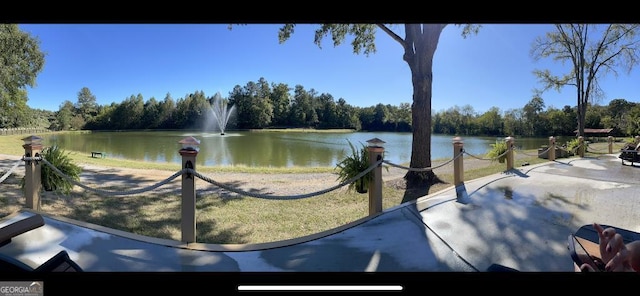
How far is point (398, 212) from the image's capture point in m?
3.59

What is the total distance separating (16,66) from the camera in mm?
10305

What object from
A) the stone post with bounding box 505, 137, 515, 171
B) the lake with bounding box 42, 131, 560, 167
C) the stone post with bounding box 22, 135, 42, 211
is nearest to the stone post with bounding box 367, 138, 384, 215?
the stone post with bounding box 22, 135, 42, 211

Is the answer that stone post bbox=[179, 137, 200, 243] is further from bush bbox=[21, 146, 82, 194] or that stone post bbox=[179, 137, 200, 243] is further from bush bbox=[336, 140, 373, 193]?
bush bbox=[21, 146, 82, 194]

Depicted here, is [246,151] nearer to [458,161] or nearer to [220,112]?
[220,112]

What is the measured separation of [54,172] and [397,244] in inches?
226

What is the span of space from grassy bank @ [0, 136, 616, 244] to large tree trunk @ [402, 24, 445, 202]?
1154mm

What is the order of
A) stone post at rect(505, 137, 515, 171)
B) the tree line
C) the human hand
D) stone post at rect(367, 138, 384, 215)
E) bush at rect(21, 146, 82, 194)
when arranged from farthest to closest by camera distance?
1. the tree line
2. stone post at rect(505, 137, 515, 171)
3. bush at rect(21, 146, 82, 194)
4. stone post at rect(367, 138, 384, 215)
5. the human hand

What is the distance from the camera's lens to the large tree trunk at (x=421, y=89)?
20.8ft

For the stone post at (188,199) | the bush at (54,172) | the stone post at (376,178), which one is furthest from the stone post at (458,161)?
the bush at (54,172)

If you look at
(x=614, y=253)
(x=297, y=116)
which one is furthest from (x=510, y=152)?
(x=297, y=116)

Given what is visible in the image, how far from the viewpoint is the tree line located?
46.7ft
